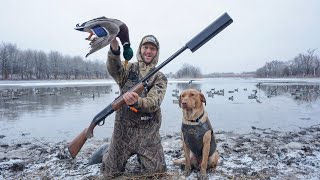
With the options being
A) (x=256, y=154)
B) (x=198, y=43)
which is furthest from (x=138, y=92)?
(x=256, y=154)

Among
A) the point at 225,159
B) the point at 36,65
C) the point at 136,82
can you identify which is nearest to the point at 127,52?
the point at 136,82

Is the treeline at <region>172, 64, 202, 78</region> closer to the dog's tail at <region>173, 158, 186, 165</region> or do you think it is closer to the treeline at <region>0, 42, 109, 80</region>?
the treeline at <region>0, 42, 109, 80</region>

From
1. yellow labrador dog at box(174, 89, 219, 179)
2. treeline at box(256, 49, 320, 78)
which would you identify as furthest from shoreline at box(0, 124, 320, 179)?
treeline at box(256, 49, 320, 78)

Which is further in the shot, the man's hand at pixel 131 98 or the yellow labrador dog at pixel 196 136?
the yellow labrador dog at pixel 196 136

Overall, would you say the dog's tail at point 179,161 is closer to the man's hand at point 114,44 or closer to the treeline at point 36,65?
the man's hand at point 114,44

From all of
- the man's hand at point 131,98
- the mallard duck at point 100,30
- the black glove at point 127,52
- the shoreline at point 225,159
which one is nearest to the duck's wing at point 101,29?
the mallard duck at point 100,30

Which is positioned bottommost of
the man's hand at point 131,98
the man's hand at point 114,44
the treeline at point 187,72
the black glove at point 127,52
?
the man's hand at point 131,98

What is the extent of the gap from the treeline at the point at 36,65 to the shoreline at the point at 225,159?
85.3 metres

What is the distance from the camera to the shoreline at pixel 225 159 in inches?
200

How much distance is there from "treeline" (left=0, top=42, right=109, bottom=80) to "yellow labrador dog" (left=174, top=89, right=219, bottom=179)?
288 ft

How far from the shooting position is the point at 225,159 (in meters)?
6.07

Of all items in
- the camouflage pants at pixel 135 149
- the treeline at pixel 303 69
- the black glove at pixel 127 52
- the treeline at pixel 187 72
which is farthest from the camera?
the treeline at pixel 187 72

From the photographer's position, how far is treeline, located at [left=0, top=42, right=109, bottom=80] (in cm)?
8500

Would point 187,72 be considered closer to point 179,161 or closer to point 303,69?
point 303,69
